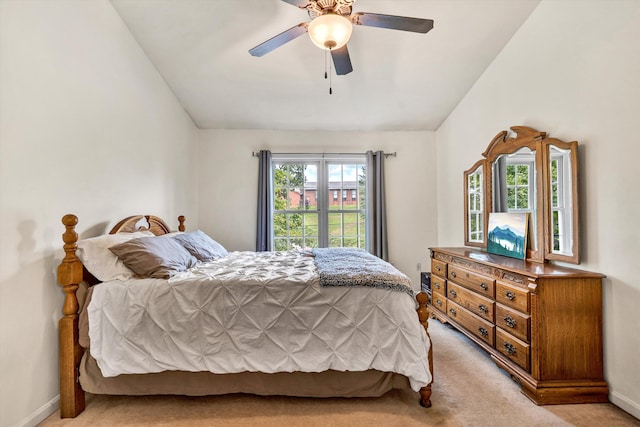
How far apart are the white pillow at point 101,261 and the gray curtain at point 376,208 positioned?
304 centimetres

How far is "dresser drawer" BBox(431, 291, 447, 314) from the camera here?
10.2 feet

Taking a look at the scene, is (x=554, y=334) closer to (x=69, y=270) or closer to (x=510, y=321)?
(x=510, y=321)

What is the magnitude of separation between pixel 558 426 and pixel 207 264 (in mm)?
2508

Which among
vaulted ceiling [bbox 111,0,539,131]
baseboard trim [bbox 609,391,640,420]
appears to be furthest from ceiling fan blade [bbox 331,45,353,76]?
baseboard trim [bbox 609,391,640,420]

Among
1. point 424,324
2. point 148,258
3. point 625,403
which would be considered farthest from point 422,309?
point 148,258

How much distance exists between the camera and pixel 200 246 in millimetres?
2809

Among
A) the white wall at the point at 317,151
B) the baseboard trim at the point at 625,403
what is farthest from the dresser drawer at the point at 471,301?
the white wall at the point at 317,151

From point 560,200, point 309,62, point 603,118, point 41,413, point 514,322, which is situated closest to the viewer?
point 41,413

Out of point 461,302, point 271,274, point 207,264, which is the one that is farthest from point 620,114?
point 207,264

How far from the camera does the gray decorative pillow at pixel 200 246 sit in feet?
8.87

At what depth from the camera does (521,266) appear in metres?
2.21

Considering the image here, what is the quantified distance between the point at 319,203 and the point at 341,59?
2.42 meters

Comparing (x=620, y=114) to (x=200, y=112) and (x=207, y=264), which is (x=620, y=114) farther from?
(x=200, y=112)

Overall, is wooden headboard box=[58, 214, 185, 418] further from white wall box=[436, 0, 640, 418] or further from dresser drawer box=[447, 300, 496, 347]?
white wall box=[436, 0, 640, 418]
